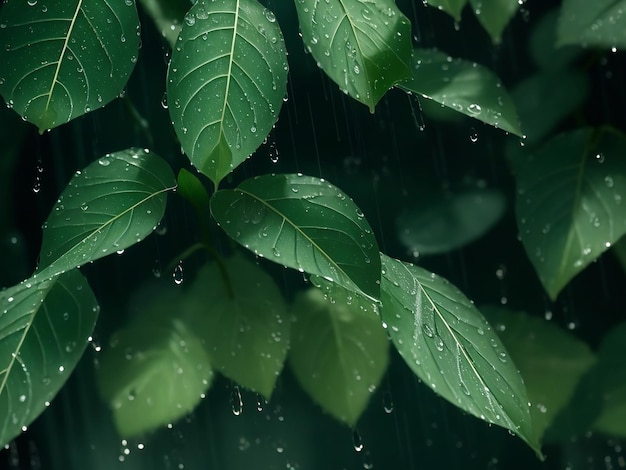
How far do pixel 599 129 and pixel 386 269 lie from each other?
0.45 metres

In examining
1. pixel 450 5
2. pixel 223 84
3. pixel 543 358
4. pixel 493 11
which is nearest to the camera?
pixel 223 84

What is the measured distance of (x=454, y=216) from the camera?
1.22m

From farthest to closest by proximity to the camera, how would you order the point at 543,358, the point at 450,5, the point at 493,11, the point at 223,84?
the point at 543,358 → the point at 493,11 → the point at 450,5 → the point at 223,84

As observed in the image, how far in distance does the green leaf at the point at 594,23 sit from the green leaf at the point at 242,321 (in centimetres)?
49

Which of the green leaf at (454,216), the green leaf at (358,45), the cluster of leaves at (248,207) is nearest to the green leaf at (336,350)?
the cluster of leaves at (248,207)

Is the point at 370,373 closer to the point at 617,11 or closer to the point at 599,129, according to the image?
the point at 599,129

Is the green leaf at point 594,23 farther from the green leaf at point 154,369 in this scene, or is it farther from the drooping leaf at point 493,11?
the green leaf at point 154,369

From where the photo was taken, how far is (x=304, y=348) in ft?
3.62

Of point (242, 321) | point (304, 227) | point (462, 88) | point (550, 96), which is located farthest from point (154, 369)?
point (550, 96)

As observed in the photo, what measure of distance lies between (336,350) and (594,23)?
1.69 ft

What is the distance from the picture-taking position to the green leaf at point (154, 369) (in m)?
1.07

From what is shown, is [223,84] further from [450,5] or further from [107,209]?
[450,5]

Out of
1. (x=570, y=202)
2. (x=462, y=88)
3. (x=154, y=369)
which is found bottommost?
(x=154, y=369)

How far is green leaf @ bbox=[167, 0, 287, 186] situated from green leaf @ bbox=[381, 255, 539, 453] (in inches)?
7.7
